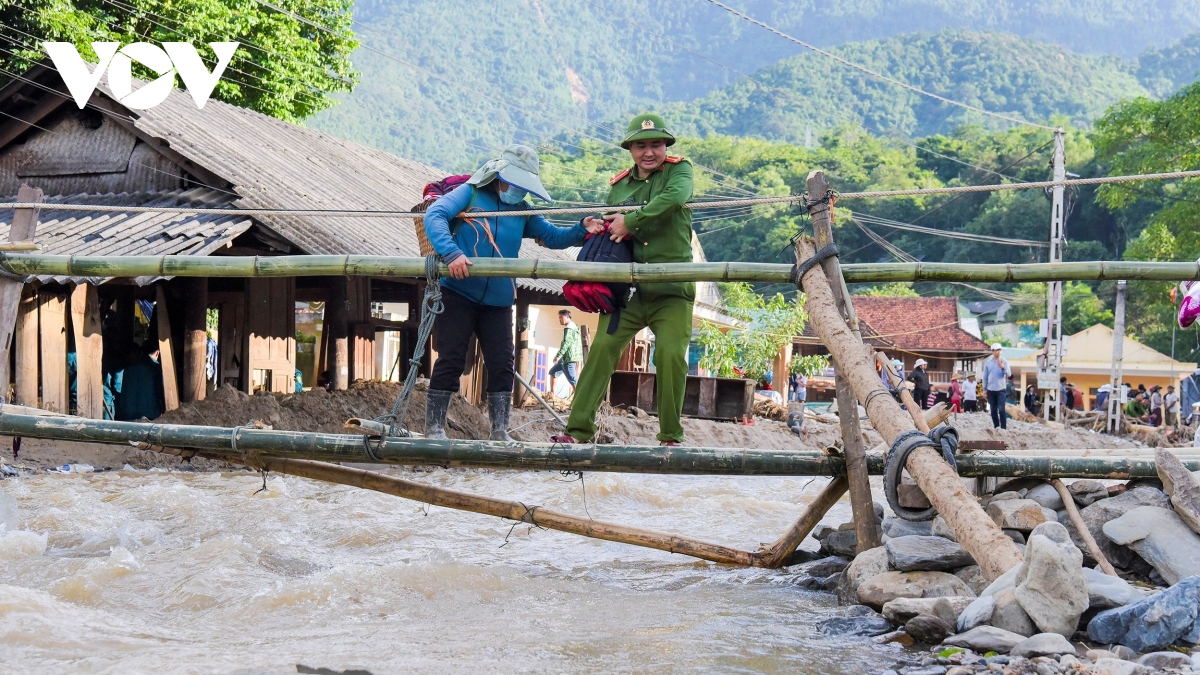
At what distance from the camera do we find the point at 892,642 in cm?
374

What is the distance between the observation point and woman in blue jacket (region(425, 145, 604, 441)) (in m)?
5.39

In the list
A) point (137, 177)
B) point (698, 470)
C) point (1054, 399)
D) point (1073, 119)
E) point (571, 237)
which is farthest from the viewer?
point (1073, 119)

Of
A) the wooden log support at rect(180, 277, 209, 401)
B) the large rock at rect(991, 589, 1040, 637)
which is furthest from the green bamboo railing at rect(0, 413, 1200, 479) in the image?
the wooden log support at rect(180, 277, 209, 401)

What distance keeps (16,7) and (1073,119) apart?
9695 centimetres

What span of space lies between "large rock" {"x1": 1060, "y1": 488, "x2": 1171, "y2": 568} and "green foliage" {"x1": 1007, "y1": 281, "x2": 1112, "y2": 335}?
43432 mm

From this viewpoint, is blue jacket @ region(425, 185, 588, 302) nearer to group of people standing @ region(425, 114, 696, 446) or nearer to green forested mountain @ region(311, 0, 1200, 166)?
group of people standing @ region(425, 114, 696, 446)

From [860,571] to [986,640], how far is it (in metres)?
1.17

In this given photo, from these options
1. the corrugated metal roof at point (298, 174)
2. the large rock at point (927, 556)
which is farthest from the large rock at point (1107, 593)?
the corrugated metal roof at point (298, 174)

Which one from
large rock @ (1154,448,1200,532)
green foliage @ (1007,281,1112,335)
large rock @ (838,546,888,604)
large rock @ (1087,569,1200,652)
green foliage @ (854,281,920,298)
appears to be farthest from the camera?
green foliage @ (854,281,920,298)

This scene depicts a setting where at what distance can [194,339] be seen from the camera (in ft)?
37.7

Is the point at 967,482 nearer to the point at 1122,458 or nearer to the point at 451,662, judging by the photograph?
the point at 1122,458

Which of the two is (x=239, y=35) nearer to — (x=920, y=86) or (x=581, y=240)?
(x=581, y=240)

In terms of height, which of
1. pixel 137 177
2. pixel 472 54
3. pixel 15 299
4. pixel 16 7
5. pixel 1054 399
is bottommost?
pixel 1054 399

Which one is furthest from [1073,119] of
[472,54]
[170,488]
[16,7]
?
[170,488]
